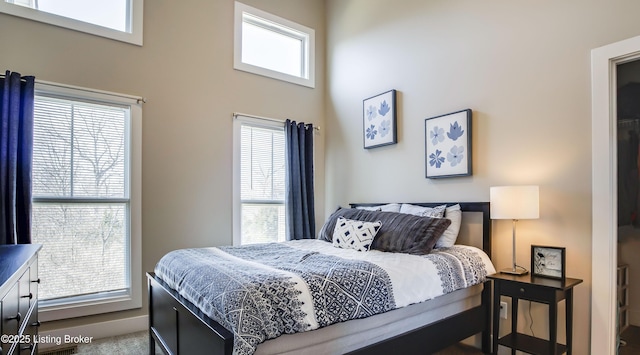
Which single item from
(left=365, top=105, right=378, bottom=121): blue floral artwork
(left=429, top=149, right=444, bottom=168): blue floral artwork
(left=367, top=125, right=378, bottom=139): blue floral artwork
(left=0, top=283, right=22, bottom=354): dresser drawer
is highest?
(left=365, top=105, right=378, bottom=121): blue floral artwork

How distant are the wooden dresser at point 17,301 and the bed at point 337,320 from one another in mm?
676

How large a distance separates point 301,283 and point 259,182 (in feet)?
8.20

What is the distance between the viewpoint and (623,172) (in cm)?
266

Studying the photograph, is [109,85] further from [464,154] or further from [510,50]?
[510,50]

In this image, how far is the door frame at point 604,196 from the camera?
2.26m

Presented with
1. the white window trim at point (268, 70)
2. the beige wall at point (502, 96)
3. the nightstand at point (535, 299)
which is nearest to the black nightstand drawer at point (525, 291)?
the nightstand at point (535, 299)

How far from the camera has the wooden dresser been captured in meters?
1.33

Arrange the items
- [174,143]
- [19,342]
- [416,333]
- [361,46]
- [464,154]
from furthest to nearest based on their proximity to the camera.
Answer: [361,46], [174,143], [464,154], [416,333], [19,342]

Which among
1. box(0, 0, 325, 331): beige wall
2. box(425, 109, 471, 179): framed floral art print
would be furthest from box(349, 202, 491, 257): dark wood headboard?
box(0, 0, 325, 331): beige wall

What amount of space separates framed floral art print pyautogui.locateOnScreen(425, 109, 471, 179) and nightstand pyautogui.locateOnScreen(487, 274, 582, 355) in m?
0.97

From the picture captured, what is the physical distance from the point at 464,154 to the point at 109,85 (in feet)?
10.5

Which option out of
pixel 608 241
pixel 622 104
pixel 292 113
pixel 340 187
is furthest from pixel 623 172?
pixel 292 113

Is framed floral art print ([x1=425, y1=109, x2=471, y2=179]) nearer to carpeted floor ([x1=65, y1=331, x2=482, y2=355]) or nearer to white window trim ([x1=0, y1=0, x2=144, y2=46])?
carpeted floor ([x1=65, y1=331, x2=482, y2=355])

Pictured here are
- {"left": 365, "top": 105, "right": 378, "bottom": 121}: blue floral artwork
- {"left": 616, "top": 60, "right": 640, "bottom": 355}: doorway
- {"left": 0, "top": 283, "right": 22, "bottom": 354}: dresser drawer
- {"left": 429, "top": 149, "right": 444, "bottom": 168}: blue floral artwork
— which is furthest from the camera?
{"left": 365, "top": 105, "right": 378, "bottom": 121}: blue floral artwork
